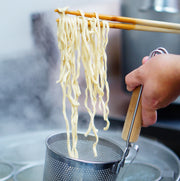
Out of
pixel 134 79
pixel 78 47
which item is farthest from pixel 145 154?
pixel 78 47

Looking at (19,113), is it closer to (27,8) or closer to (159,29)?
(27,8)

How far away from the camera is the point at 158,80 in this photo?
0.87 m

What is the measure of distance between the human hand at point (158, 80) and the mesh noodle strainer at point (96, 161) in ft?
0.15

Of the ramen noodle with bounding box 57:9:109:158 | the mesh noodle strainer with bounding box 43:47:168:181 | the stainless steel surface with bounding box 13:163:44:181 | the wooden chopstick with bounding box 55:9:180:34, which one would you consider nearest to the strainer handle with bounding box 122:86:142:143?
the mesh noodle strainer with bounding box 43:47:168:181

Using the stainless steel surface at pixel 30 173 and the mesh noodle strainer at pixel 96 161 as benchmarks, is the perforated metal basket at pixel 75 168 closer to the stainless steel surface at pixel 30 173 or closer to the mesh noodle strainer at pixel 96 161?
the mesh noodle strainer at pixel 96 161

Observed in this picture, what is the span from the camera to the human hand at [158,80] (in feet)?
2.79

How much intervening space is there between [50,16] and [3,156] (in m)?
0.81

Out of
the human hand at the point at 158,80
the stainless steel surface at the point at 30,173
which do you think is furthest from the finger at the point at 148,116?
the stainless steel surface at the point at 30,173

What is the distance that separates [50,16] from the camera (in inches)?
62.0

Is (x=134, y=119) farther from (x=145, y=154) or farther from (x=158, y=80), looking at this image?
(x=145, y=154)

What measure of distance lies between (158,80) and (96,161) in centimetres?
36

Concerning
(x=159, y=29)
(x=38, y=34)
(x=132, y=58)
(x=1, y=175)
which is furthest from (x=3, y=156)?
(x=132, y=58)

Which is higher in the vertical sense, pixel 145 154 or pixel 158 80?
pixel 158 80

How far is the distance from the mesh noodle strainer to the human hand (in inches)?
1.7
